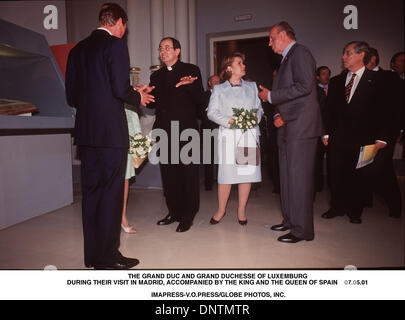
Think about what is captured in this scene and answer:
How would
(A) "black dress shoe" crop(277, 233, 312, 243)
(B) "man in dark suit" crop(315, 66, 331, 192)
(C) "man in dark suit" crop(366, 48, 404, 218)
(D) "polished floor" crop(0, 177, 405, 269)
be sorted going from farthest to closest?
(B) "man in dark suit" crop(315, 66, 331, 192) → (C) "man in dark suit" crop(366, 48, 404, 218) → (A) "black dress shoe" crop(277, 233, 312, 243) → (D) "polished floor" crop(0, 177, 405, 269)

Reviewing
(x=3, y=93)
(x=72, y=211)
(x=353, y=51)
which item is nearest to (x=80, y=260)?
(x=72, y=211)

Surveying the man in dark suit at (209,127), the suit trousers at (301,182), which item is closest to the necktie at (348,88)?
the suit trousers at (301,182)

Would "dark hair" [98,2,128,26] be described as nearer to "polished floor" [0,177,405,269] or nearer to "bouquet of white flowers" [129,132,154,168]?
"bouquet of white flowers" [129,132,154,168]

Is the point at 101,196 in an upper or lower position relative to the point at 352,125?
lower

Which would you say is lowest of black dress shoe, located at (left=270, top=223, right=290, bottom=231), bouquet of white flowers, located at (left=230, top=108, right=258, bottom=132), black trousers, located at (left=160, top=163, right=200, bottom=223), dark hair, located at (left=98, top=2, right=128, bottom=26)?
black dress shoe, located at (left=270, top=223, right=290, bottom=231)

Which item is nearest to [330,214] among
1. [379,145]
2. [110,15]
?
[379,145]

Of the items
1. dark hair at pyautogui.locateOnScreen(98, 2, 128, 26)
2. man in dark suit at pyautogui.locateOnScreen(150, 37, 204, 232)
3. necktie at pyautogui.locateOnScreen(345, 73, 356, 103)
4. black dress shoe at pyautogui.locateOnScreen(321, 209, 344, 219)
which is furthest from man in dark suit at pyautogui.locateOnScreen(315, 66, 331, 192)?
dark hair at pyautogui.locateOnScreen(98, 2, 128, 26)

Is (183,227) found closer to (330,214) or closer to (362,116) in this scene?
(330,214)

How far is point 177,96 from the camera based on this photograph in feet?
9.34

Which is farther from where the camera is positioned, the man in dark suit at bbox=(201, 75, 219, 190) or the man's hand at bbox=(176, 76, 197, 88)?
the man in dark suit at bbox=(201, 75, 219, 190)

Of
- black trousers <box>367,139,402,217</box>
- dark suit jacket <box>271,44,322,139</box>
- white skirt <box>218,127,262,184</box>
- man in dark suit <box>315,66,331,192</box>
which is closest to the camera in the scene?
dark suit jacket <box>271,44,322,139</box>

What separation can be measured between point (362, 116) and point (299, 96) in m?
0.96

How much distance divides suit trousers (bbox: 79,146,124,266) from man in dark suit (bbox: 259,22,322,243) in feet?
4.35

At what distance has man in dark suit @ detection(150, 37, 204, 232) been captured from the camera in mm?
2824
